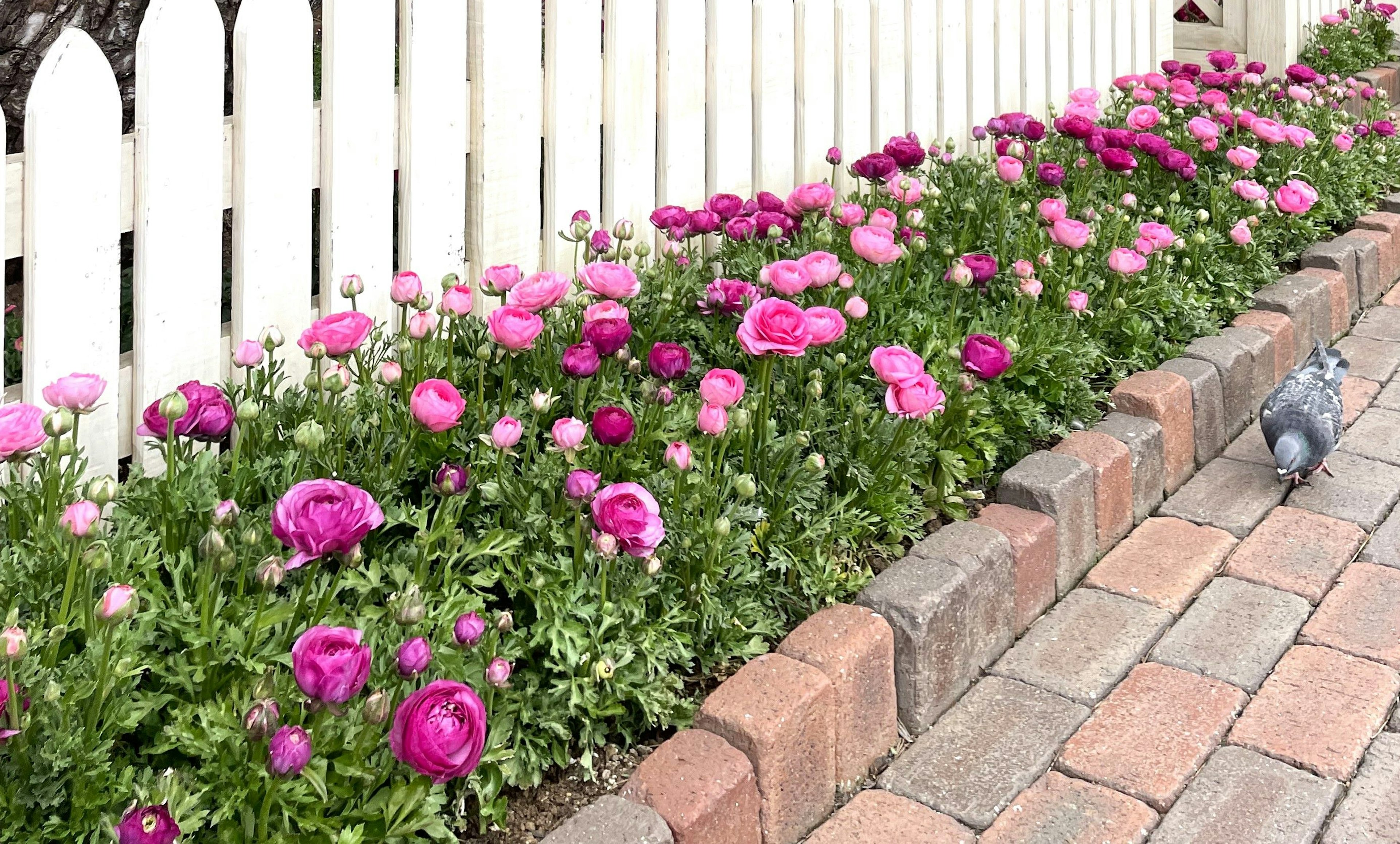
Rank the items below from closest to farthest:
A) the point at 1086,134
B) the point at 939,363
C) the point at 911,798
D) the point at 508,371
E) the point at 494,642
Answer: the point at 494,642, the point at 911,798, the point at 508,371, the point at 939,363, the point at 1086,134

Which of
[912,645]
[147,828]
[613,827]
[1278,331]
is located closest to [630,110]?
[912,645]

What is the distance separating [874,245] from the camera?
10.1 feet

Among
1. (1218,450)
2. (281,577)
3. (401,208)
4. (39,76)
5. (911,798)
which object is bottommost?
(911,798)

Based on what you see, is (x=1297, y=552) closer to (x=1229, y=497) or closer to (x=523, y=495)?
(x=1229, y=497)

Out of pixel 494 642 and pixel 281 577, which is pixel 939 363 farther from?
pixel 281 577

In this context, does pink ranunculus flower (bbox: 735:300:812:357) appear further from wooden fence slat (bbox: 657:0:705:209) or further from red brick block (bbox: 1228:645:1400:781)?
wooden fence slat (bbox: 657:0:705:209)

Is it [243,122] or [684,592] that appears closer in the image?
[684,592]

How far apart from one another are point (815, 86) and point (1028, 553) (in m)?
1.80

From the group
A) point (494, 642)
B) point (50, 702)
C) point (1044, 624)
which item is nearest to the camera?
point (50, 702)

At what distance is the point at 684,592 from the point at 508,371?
553 mm

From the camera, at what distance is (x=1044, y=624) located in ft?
9.73

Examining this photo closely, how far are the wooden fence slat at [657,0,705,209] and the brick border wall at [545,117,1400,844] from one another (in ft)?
3.94

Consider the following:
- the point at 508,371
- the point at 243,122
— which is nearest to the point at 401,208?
the point at 243,122

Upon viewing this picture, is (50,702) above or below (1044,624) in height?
above
